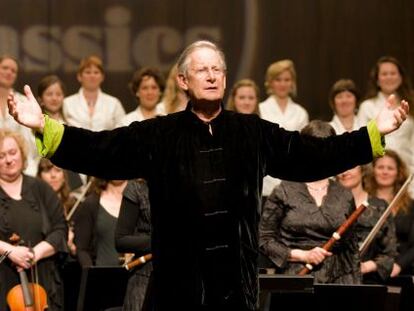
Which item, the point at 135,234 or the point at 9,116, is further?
the point at 9,116

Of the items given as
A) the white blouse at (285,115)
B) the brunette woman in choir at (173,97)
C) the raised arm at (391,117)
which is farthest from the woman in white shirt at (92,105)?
the raised arm at (391,117)

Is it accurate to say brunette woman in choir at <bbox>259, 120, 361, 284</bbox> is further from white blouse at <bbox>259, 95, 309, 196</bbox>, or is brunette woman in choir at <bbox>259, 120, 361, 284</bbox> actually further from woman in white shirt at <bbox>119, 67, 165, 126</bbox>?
white blouse at <bbox>259, 95, 309, 196</bbox>

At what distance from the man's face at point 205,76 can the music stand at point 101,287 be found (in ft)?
6.96

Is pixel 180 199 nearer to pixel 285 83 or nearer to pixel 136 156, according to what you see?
pixel 136 156

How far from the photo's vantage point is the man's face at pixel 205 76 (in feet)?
10.7

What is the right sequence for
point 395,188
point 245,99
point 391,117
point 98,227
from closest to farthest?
point 391,117 → point 98,227 → point 395,188 → point 245,99

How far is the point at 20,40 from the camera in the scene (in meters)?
8.56

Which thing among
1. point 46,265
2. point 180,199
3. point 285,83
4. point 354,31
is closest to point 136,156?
point 180,199

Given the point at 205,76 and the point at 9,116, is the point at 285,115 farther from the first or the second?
the point at 205,76

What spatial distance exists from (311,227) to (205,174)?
1.77 metres

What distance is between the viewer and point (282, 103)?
→ 7500 mm

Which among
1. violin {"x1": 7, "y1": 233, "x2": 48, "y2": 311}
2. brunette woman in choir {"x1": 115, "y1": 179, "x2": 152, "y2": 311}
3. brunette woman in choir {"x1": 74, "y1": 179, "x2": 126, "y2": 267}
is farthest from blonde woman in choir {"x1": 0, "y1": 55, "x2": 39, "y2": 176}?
brunette woman in choir {"x1": 115, "y1": 179, "x2": 152, "y2": 311}

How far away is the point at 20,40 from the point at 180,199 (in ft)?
18.5

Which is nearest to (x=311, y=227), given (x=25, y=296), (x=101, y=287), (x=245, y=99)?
(x=101, y=287)
